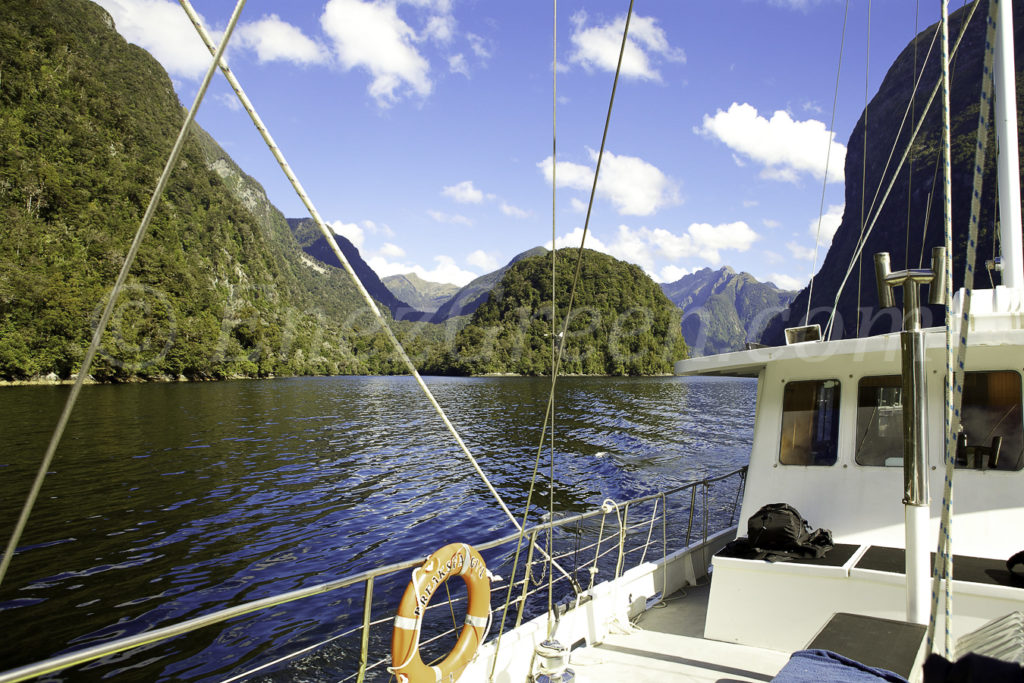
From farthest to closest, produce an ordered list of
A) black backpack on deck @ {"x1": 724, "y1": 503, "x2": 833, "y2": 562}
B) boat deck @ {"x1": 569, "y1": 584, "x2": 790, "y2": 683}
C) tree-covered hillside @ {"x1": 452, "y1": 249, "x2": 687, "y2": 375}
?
tree-covered hillside @ {"x1": 452, "y1": 249, "x2": 687, "y2": 375} < black backpack on deck @ {"x1": 724, "y1": 503, "x2": 833, "y2": 562} < boat deck @ {"x1": 569, "y1": 584, "x2": 790, "y2": 683}

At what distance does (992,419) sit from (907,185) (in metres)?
133

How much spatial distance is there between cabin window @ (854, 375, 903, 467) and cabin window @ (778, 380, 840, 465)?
0.22 metres

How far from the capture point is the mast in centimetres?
530

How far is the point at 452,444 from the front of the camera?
26.0 metres

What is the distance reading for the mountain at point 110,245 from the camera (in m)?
55.0

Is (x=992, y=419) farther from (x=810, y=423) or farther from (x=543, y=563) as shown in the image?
(x=543, y=563)

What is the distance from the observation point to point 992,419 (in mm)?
5188

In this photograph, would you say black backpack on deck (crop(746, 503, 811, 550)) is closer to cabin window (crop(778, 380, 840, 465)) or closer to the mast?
→ cabin window (crop(778, 380, 840, 465))

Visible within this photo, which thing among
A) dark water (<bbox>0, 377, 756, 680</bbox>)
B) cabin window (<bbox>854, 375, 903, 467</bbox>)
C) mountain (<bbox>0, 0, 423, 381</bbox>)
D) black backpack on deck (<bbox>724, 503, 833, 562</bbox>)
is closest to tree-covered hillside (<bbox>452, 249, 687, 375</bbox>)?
mountain (<bbox>0, 0, 423, 381</bbox>)

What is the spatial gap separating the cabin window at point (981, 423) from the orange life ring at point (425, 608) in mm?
4047

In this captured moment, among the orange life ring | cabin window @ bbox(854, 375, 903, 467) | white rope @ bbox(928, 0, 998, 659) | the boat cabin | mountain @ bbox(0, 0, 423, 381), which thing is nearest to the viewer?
white rope @ bbox(928, 0, 998, 659)

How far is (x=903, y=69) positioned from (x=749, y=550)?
591ft

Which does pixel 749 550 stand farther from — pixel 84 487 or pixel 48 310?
pixel 48 310

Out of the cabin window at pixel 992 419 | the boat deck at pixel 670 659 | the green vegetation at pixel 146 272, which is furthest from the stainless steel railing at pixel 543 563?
the green vegetation at pixel 146 272
